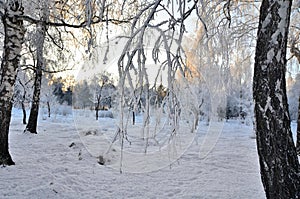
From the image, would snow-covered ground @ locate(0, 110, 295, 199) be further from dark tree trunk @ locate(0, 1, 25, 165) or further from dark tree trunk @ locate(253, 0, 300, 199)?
dark tree trunk @ locate(253, 0, 300, 199)

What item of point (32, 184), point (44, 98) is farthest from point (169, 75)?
point (44, 98)

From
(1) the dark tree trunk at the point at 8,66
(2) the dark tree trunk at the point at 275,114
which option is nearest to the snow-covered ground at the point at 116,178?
(1) the dark tree trunk at the point at 8,66

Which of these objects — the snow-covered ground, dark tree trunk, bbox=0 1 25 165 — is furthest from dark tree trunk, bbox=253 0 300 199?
dark tree trunk, bbox=0 1 25 165

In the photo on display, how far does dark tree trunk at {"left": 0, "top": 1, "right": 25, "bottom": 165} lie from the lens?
3.50 m

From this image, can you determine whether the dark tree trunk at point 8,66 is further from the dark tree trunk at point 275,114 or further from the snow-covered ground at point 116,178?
the dark tree trunk at point 275,114

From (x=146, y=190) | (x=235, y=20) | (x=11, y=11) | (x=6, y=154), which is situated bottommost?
(x=146, y=190)

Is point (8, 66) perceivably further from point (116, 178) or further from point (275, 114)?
point (275, 114)

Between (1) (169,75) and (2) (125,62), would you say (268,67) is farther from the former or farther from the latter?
(2) (125,62)

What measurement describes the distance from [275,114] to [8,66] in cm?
318

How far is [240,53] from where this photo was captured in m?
7.09

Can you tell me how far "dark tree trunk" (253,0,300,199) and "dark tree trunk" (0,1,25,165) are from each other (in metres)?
3.04

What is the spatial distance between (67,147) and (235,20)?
428 cm

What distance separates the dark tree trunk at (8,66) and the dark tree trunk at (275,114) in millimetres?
3042

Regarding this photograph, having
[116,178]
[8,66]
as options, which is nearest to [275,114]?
[116,178]
